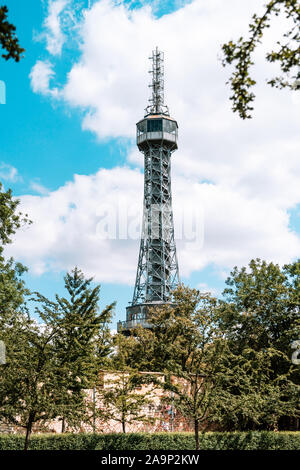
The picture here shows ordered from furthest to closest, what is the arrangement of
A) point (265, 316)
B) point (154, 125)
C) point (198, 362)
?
point (154, 125) < point (265, 316) < point (198, 362)

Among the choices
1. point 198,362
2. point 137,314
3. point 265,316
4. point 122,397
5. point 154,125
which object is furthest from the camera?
point 154,125

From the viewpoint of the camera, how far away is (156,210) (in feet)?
256

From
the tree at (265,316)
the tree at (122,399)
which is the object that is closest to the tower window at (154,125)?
the tree at (265,316)

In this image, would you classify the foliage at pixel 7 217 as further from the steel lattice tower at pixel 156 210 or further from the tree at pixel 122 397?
the steel lattice tower at pixel 156 210

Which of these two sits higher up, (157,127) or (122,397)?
(157,127)

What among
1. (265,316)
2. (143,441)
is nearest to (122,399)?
(143,441)

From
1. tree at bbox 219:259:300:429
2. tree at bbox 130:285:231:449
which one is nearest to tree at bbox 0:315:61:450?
tree at bbox 130:285:231:449

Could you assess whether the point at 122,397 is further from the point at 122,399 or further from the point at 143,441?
the point at 143,441

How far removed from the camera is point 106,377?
894 inches

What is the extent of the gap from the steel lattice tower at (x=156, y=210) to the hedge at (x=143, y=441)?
159 feet

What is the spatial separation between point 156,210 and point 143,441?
60.0m

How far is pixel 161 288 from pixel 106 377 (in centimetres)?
5264
